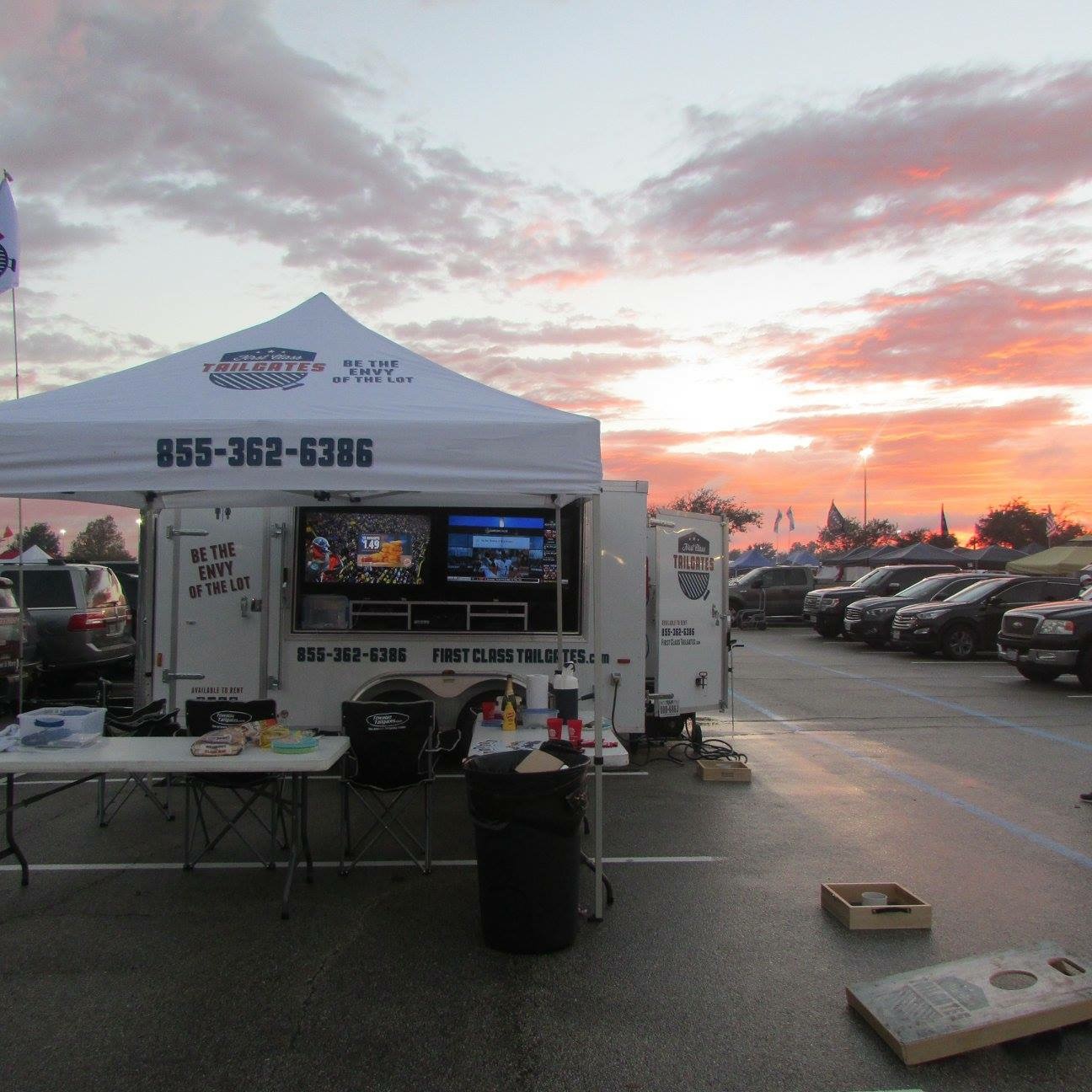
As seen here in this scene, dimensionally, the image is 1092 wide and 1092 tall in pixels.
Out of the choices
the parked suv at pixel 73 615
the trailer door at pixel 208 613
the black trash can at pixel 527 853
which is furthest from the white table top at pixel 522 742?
the parked suv at pixel 73 615

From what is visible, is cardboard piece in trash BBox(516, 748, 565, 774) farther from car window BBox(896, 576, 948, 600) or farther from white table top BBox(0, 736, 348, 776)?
car window BBox(896, 576, 948, 600)

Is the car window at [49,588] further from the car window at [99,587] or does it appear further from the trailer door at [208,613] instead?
the trailer door at [208,613]

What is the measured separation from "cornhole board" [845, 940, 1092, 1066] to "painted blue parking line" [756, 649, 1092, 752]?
6.64 meters

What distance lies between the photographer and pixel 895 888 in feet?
16.7

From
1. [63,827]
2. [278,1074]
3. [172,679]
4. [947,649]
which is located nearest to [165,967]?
[278,1074]

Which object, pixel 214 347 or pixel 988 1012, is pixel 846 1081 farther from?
pixel 214 347

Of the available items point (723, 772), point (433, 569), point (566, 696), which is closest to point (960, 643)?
point (723, 772)

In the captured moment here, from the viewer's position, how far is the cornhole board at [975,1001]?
11.7ft

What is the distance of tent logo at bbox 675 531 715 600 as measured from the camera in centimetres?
901

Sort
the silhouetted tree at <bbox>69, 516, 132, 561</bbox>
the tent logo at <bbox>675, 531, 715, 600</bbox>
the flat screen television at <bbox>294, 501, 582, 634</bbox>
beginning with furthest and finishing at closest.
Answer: the silhouetted tree at <bbox>69, 516, 132, 561</bbox> → the tent logo at <bbox>675, 531, 715, 600</bbox> → the flat screen television at <bbox>294, 501, 582, 634</bbox>

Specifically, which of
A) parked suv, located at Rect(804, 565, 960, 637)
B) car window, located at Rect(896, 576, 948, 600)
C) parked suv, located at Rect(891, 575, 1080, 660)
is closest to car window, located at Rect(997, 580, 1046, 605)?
parked suv, located at Rect(891, 575, 1080, 660)

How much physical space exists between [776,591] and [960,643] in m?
9.25

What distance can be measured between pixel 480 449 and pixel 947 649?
15.9 meters

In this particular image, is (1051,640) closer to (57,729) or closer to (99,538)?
(57,729)
